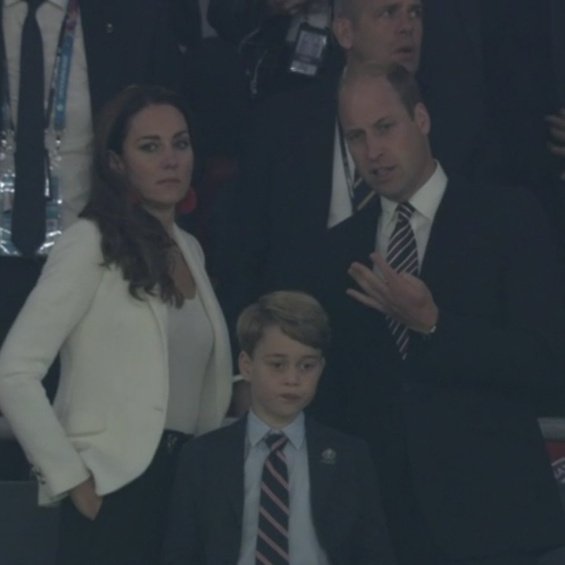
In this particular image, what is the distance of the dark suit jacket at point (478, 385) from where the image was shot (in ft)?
16.4

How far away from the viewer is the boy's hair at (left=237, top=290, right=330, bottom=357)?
16.9 ft

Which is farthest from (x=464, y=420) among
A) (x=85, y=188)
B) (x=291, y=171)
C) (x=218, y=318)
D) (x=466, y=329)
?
(x=85, y=188)

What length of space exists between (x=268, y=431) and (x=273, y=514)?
0.22 m

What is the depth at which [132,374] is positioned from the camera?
511 centimetres

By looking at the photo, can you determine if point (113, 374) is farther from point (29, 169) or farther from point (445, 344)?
point (29, 169)

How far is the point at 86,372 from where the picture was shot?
5.10m

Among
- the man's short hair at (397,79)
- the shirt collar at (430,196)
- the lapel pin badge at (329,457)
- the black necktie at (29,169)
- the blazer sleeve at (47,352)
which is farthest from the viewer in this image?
the black necktie at (29,169)

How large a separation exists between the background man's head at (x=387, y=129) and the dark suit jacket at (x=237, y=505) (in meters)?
0.71

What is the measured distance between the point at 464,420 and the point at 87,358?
96 cm

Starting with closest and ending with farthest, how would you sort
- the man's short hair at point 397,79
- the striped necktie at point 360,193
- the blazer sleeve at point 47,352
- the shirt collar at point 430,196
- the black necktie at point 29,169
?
1. the blazer sleeve at point 47,352
2. the shirt collar at point 430,196
3. the man's short hair at point 397,79
4. the striped necktie at point 360,193
5. the black necktie at point 29,169

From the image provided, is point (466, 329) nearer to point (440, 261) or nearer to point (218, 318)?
point (440, 261)

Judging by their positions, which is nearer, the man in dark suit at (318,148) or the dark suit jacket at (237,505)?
the dark suit jacket at (237,505)

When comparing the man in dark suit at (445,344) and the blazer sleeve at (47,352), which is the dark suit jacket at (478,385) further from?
the blazer sleeve at (47,352)

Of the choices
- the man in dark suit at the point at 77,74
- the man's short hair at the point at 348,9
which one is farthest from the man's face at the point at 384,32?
the man in dark suit at the point at 77,74
